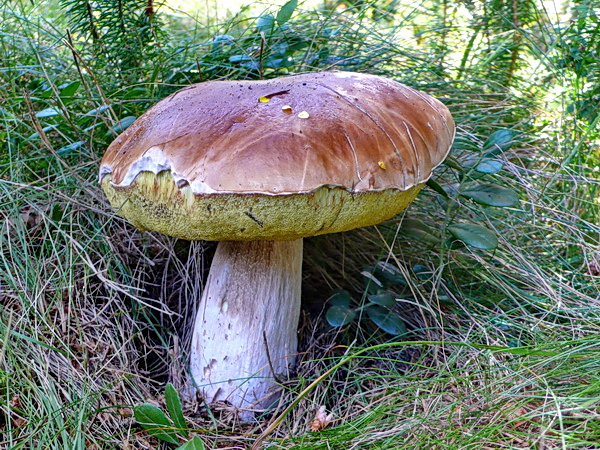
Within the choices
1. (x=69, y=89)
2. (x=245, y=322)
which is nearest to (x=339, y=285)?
(x=245, y=322)

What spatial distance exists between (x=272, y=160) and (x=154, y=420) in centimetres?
71

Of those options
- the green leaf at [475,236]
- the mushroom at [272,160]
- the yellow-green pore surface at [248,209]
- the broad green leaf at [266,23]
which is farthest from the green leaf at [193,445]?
the broad green leaf at [266,23]

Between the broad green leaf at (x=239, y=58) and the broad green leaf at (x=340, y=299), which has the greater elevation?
the broad green leaf at (x=239, y=58)


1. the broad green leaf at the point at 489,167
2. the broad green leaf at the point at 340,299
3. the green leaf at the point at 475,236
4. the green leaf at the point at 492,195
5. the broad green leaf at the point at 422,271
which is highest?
the broad green leaf at the point at 489,167

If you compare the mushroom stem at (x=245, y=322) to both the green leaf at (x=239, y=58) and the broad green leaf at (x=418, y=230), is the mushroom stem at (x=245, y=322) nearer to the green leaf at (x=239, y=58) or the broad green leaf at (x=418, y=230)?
the broad green leaf at (x=418, y=230)

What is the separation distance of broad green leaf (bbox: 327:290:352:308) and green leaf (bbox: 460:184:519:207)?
0.49 meters

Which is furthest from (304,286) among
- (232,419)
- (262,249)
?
(232,419)

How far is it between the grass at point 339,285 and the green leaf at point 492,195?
8cm

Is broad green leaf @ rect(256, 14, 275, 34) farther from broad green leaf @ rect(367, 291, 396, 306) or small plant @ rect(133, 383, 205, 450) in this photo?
small plant @ rect(133, 383, 205, 450)

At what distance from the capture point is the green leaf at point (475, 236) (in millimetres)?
1555

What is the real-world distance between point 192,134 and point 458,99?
4.28ft

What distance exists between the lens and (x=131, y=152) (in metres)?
1.25

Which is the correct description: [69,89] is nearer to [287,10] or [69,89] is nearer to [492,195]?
[287,10]

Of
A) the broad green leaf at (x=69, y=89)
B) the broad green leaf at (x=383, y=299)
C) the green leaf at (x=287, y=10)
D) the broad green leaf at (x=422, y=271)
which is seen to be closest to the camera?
the broad green leaf at (x=383, y=299)
